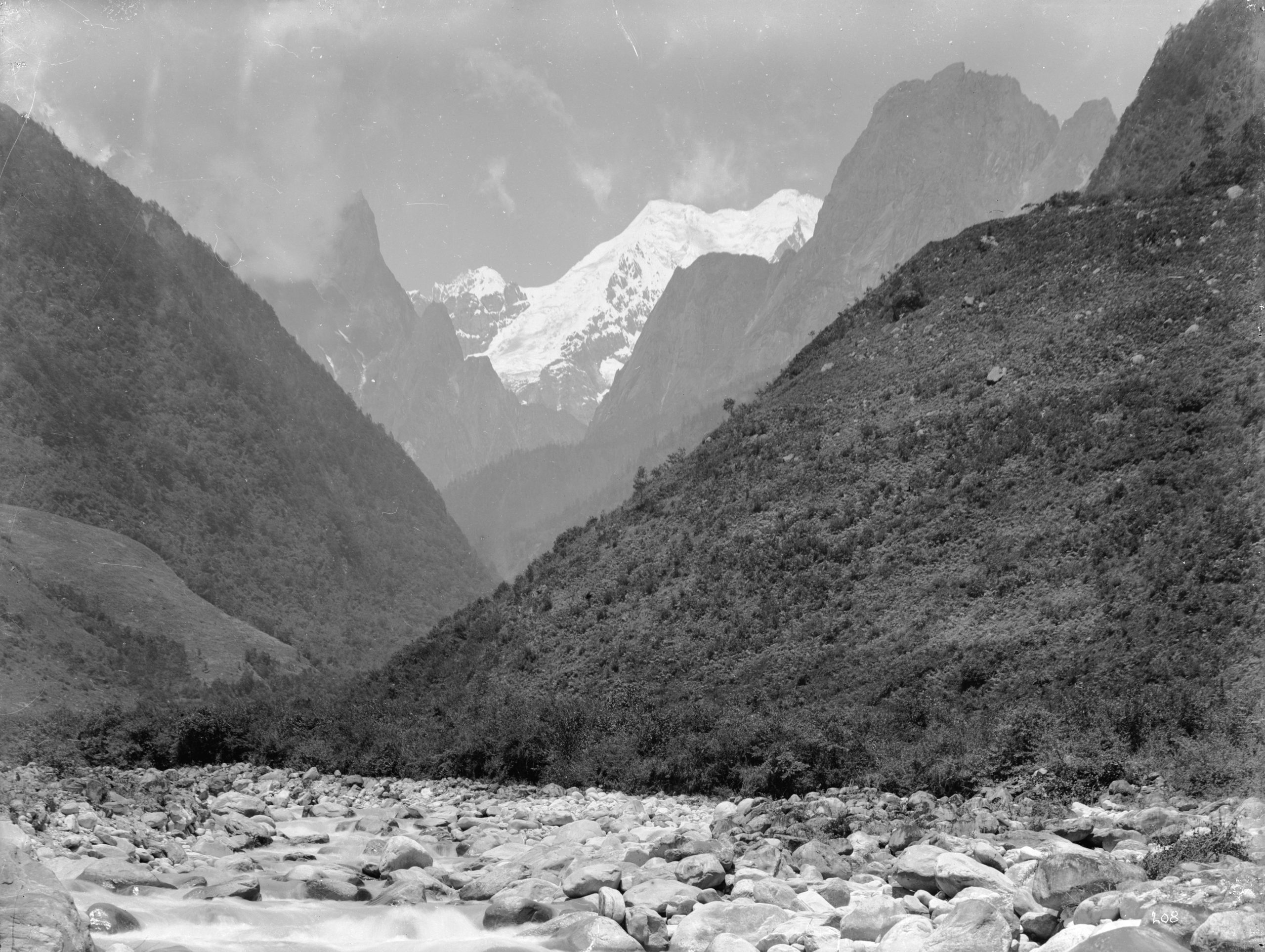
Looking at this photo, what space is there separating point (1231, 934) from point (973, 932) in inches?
94.1

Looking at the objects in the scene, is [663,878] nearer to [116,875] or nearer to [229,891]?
[229,891]

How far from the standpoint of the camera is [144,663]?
237 feet

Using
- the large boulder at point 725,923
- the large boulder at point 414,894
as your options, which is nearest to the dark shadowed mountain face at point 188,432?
the large boulder at point 414,894

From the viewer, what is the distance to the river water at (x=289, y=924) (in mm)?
13188

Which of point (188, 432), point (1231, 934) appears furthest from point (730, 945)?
point (188, 432)

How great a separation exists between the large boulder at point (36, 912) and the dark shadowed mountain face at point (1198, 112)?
206 ft

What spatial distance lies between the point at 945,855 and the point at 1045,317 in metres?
43.0

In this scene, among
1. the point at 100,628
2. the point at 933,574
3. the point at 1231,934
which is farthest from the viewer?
the point at 100,628

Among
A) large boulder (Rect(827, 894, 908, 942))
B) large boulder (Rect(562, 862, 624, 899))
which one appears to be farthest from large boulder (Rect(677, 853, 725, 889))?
large boulder (Rect(827, 894, 908, 942))

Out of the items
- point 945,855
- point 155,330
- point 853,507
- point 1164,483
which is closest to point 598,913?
point 945,855

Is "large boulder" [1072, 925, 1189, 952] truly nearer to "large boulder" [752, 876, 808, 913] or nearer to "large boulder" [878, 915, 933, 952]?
"large boulder" [878, 915, 933, 952]

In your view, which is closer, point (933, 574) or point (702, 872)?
point (702, 872)

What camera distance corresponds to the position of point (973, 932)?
32.9ft

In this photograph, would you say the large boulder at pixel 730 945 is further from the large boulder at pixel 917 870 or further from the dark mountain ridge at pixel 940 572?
the dark mountain ridge at pixel 940 572
